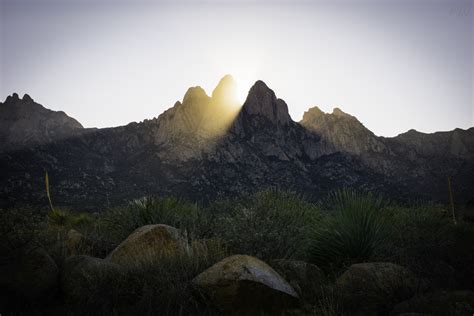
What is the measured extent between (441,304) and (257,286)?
2.22 meters

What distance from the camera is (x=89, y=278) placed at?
4895 millimetres

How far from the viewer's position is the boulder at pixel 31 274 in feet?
16.5

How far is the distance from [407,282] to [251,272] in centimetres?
241

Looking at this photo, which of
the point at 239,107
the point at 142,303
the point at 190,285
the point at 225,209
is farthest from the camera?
the point at 239,107

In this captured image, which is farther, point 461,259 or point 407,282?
point 461,259

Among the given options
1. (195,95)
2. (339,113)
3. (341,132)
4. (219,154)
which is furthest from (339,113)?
(219,154)

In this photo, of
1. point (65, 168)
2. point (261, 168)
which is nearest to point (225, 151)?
point (261, 168)

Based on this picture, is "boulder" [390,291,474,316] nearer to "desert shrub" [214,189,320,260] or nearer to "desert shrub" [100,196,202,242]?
"desert shrub" [214,189,320,260]

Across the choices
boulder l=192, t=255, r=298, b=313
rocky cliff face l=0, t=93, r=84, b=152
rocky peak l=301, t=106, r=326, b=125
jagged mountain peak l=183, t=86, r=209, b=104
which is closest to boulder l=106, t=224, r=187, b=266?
boulder l=192, t=255, r=298, b=313

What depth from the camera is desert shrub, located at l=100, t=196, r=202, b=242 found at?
945cm

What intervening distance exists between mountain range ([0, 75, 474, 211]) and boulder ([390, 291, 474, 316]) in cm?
6651

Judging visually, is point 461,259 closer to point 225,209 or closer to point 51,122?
point 225,209

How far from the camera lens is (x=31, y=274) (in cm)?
521

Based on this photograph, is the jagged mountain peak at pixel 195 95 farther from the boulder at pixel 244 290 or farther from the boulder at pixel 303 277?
the boulder at pixel 244 290
